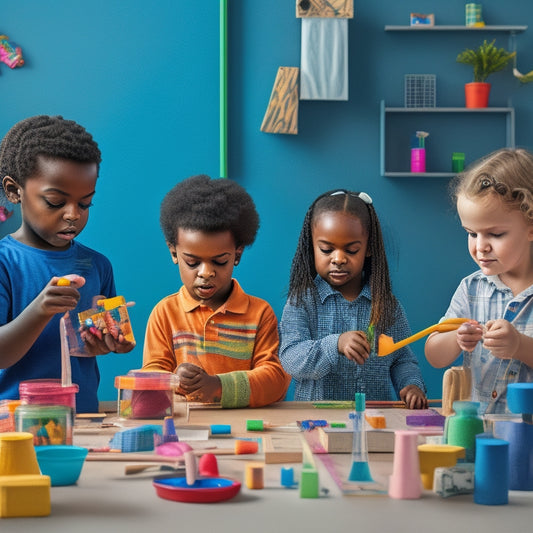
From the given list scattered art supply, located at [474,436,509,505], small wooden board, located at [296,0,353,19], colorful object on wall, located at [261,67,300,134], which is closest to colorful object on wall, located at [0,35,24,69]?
colorful object on wall, located at [261,67,300,134]

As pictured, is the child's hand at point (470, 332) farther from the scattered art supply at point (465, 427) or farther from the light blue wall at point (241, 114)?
the light blue wall at point (241, 114)

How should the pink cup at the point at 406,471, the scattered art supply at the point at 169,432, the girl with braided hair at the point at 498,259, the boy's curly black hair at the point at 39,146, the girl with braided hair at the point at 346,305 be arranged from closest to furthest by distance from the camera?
the pink cup at the point at 406,471 → the scattered art supply at the point at 169,432 → the girl with braided hair at the point at 498,259 → the boy's curly black hair at the point at 39,146 → the girl with braided hair at the point at 346,305

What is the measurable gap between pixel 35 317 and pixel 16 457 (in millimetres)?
538

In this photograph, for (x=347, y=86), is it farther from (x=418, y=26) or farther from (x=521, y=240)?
(x=521, y=240)

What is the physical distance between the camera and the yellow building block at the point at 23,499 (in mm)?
792

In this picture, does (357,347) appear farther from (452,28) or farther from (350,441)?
(452,28)

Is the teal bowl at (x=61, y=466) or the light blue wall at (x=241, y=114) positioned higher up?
the light blue wall at (x=241, y=114)

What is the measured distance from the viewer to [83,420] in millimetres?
1327

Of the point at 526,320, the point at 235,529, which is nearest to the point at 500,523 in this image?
the point at 235,529

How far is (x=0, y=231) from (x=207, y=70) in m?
1.06

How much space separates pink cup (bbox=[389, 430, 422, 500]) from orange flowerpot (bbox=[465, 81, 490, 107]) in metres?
2.66

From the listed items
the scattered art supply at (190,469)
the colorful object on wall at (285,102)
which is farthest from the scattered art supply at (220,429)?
the colorful object on wall at (285,102)

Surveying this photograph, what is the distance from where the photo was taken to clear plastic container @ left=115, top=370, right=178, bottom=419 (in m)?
1.33

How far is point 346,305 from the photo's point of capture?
176 centimetres
